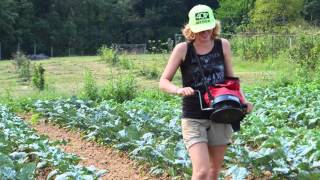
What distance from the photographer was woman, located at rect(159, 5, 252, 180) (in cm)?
464

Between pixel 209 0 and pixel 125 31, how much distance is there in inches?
585

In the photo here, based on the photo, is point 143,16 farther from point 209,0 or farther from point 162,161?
point 162,161

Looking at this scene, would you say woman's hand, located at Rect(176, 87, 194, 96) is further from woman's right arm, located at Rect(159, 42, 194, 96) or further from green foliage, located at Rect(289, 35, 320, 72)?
green foliage, located at Rect(289, 35, 320, 72)

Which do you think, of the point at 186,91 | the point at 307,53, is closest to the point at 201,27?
the point at 186,91

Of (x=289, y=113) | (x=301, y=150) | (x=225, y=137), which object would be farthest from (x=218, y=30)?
(x=289, y=113)

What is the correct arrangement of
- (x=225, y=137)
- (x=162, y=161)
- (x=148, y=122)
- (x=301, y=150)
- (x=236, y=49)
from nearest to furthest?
(x=225, y=137)
(x=301, y=150)
(x=162, y=161)
(x=148, y=122)
(x=236, y=49)

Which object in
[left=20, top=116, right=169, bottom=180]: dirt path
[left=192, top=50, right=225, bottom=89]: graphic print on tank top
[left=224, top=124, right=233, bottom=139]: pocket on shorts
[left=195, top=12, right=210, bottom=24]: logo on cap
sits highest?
[left=195, top=12, right=210, bottom=24]: logo on cap

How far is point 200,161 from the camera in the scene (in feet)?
14.9

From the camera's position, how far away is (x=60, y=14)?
245 ft

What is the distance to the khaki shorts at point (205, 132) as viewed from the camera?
464 cm

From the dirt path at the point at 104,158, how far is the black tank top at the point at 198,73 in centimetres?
221

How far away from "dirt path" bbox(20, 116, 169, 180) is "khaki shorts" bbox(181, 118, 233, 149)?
213 centimetres

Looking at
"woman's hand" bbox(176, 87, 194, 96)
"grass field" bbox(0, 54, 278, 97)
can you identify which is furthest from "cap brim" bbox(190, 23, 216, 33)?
"grass field" bbox(0, 54, 278, 97)

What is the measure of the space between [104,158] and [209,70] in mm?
4101
